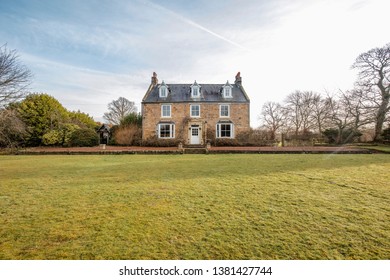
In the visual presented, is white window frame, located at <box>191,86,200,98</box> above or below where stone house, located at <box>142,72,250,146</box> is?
above

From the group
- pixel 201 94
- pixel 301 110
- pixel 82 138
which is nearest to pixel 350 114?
pixel 301 110

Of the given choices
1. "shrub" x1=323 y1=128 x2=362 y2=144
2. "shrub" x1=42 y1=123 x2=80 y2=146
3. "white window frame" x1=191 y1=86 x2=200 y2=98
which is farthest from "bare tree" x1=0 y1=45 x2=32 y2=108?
"shrub" x1=323 y1=128 x2=362 y2=144

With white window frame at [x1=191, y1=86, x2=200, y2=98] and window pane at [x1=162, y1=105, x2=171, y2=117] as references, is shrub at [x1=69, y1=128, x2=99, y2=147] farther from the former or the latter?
white window frame at [x1=191, y1=86, x2=200, y2=98]

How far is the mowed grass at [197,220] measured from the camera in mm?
2418

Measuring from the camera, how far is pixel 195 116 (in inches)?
916

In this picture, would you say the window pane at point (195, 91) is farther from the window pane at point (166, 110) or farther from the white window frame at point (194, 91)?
the window pane at point (166, 110)

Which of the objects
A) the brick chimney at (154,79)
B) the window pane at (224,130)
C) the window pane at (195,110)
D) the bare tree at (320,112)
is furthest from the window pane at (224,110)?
the bare tree at (320,112)

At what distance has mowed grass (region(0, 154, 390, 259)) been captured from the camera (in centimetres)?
242

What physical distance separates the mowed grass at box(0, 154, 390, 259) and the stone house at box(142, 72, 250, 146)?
57.2 ft

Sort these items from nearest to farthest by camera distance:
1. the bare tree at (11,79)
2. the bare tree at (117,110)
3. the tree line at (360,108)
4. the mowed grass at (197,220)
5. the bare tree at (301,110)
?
the mowed grass at (197,220) → the bare tree at (11,79) → the tree line at (360,108) → the bare tree at (301,110) → the bare tree at (117,110)

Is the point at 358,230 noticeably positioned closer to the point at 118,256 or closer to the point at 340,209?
the point at 340,209

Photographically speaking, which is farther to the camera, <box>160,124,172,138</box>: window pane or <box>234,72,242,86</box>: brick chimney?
<box>234,72,242,86</box>: brick chimney

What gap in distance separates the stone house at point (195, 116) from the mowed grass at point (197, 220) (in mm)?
17421

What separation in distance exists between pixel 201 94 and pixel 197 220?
2194cm
